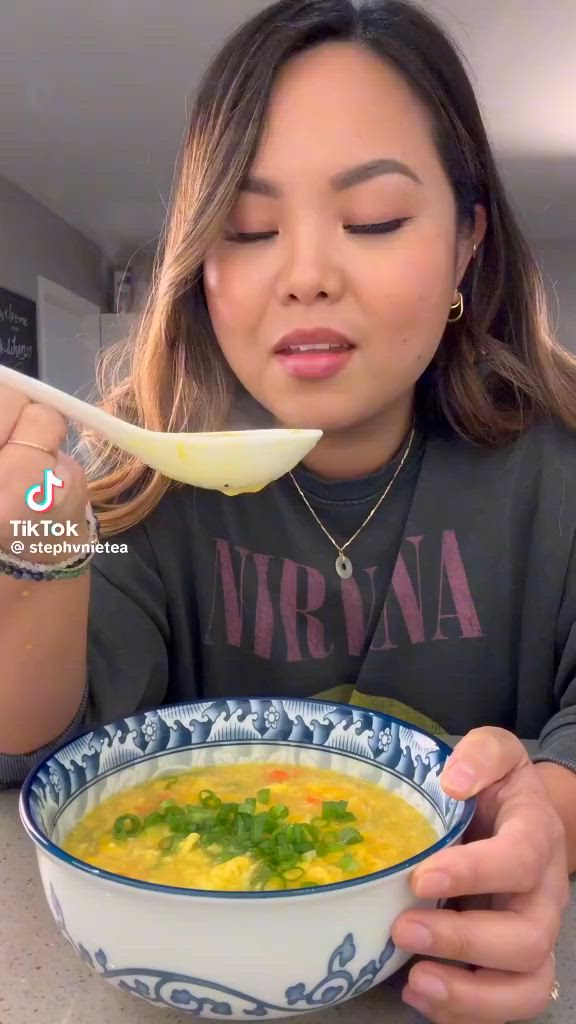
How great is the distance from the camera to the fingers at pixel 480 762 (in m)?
0.48

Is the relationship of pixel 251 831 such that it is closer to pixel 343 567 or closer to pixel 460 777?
pixel 460 777

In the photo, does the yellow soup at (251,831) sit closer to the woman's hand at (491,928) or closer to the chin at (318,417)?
the woman's hand at (491,928)

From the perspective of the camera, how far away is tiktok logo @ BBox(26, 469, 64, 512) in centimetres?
Answer: 57

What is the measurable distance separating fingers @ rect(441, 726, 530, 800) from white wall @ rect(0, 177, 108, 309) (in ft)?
13.4

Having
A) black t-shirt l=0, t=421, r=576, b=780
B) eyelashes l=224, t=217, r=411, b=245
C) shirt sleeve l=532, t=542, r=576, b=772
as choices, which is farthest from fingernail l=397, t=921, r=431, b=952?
eyelashes l=224, t=217, r=411, b=245

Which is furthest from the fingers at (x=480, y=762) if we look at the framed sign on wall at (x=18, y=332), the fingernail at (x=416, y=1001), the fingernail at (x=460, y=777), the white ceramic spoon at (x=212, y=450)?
the framed sign on wall at (x=18, y=332)

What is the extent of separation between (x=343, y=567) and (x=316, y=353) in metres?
0.28

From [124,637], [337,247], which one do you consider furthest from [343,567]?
[337,247]

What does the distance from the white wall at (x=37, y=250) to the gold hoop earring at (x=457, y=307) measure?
359cm

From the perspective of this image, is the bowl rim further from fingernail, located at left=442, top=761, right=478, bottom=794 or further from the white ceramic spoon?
the white ceramic spoon

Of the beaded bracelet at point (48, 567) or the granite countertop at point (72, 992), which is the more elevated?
the beaded bracelet at point (48, 567)

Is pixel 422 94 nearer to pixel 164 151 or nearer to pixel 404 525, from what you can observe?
pixel 404 525

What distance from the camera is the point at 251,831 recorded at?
509mm

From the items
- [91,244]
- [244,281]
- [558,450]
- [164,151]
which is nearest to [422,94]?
[244,281]
